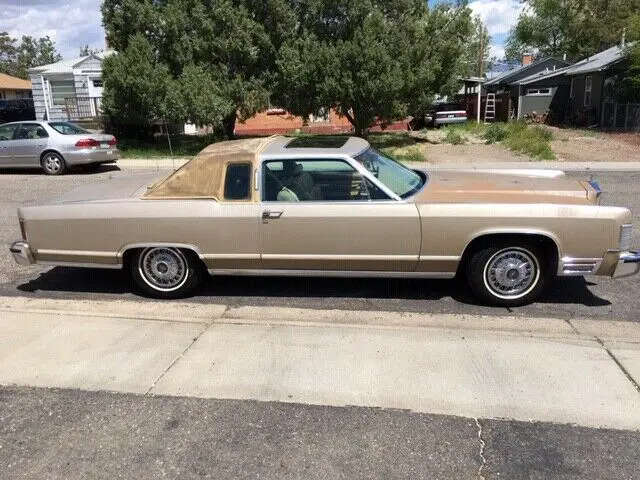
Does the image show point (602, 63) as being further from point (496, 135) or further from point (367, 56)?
point (367, 56)

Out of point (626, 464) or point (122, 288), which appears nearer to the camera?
point (626, 464)

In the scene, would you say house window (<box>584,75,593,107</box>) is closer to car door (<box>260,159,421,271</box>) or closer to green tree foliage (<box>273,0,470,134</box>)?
green tree foliage (<box>273,0,470,134</box>)

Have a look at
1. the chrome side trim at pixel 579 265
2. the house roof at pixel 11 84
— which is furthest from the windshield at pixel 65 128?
the house roof at pixel 11 84

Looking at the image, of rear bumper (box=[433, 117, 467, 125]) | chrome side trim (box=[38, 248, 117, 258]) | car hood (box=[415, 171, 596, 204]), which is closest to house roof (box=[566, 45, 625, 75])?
rear bumper (box=[433, 117, 467, 125])

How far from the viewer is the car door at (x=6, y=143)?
593 inches

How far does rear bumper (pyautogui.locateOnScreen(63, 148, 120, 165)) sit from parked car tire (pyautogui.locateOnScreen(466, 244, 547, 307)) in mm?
12442

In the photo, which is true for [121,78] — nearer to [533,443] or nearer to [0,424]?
[0,424]

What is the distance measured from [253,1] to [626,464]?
18578 millimetres

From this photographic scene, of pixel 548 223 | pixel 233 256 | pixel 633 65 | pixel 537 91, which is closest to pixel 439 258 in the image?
pixel 548 223

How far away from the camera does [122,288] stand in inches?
228

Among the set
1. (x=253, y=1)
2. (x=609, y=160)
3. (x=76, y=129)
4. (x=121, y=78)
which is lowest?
(x=609, y=160)

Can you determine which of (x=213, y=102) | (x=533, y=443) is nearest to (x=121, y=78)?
(x=213, y=102)

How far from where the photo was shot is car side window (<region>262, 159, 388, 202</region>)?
496 centimetres

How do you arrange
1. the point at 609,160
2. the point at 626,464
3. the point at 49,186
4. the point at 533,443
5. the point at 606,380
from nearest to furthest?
1. the point at 626,464
2. the point at 533,443
3. the point at 606,380
4. the point at 49,186
5. the point at 609,160
